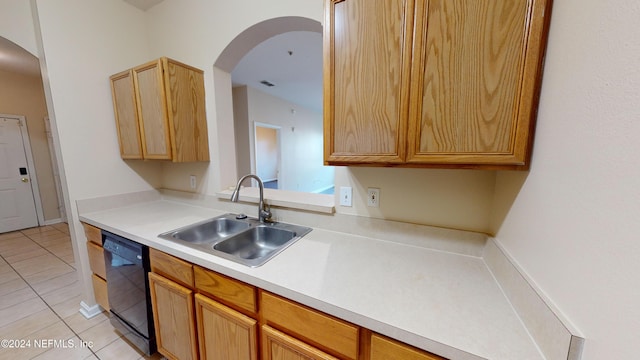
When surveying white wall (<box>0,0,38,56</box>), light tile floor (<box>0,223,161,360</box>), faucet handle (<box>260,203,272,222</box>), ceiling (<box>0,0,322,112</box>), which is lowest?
light tile floor (<box>0,223,161,360</box>)

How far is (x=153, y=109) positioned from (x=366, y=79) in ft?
5.07

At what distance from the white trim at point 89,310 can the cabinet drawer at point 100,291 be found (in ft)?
0.30

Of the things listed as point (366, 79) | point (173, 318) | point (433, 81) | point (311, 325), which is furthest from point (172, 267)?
point (433, 81)

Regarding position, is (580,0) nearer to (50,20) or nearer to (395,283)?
(395,283)

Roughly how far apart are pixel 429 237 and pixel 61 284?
3.38 metres

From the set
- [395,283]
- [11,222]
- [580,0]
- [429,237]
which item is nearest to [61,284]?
[11,222]

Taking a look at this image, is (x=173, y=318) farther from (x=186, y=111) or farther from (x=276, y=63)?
(x=276, y=63)

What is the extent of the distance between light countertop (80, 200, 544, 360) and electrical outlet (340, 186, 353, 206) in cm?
19

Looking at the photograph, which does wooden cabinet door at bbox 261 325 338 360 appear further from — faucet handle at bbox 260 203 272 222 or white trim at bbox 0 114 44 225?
white trim at bbox 0 114 44 225

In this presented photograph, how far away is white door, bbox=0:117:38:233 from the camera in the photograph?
11.5 feet

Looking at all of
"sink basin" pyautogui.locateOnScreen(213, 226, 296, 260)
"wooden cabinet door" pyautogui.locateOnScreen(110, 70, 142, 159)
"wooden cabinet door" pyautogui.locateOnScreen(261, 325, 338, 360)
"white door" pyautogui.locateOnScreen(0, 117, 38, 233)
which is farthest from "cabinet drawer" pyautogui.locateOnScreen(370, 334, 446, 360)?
"white door" pyautogui.locateOnScreen(0, 117, 38, 233)

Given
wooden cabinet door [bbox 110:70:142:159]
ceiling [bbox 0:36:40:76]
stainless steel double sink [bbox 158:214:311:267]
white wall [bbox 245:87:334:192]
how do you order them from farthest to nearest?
1. white wall [bbox 245:87:334:192]
2. ceiling [bbox 0:36:40:76]
3. wooden cabinet door [bbox 110:70:142:159]
4. stainless steel double sink [bbox 158:214:311:267]

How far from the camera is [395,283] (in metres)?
0.85

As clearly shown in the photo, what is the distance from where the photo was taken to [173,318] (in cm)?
122
